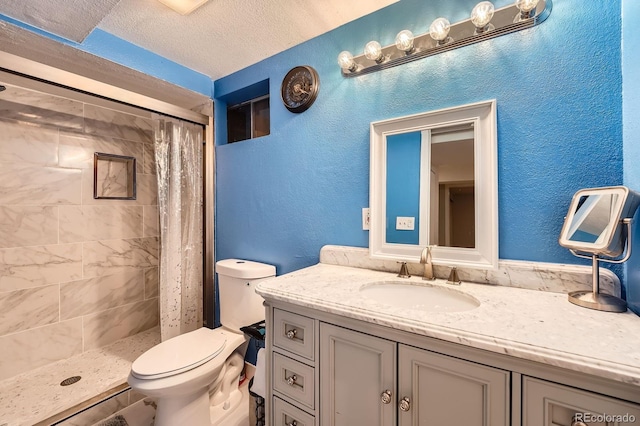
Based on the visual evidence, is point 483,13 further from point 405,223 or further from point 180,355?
point 180,355

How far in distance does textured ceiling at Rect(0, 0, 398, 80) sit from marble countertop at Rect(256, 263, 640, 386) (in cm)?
133

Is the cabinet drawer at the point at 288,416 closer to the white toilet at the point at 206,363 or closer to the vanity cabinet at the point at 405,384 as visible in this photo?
the vanity cabinet at the point at 405,384

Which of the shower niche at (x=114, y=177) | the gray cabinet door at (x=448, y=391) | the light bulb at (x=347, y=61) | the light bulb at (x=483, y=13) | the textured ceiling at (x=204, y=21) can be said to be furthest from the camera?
the shower niche at (x=114, y=177)

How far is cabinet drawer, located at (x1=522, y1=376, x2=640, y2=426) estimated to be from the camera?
548 millimetres

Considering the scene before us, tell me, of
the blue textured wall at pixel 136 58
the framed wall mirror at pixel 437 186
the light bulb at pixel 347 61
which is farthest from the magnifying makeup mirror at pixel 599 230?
the blue textured wall at pixel 136 58

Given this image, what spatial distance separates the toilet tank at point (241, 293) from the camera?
1.63 metres

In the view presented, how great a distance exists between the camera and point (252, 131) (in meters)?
2.11

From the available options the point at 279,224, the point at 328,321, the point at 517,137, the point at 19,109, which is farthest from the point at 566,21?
the point at 19,109

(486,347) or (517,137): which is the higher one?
(517,137)

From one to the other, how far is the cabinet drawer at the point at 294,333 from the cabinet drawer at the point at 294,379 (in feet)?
0.15

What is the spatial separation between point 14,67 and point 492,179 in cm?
213

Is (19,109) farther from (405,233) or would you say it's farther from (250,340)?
(405,233)

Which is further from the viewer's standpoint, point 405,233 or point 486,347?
point 405,233

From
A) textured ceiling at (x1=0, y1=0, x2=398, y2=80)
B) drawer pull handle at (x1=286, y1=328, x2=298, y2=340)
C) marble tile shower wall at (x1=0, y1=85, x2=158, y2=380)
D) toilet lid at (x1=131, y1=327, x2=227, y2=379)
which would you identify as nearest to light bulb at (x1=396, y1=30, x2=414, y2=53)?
textured ceiling at (x1=0, y1=0, x2=398, y2=80)
